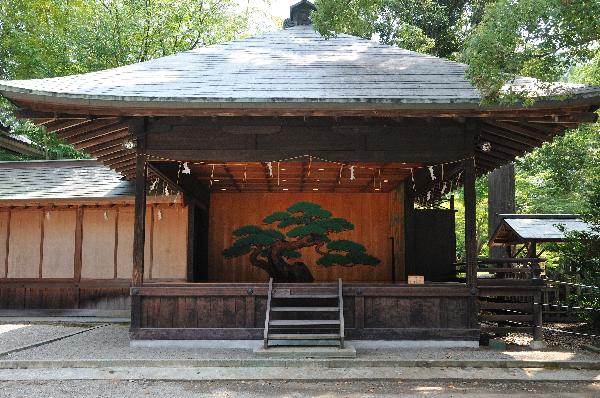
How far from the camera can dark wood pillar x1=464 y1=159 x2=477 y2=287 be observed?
8648 mm

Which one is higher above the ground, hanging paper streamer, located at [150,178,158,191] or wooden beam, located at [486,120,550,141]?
wooden beam, located at [486,120,550,141]

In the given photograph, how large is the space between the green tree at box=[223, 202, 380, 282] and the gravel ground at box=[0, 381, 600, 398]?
3.03m

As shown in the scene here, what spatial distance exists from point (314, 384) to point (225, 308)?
8.21ft

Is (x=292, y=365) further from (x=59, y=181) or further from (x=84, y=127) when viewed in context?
(x=59, y=181)

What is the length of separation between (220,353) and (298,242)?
2447 millimetres

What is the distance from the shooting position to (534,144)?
9766 mm

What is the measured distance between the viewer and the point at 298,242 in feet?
31.6

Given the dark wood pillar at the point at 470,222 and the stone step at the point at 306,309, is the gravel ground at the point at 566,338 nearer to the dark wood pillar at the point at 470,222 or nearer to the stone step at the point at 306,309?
the dark wood pillar at the point at 470,222

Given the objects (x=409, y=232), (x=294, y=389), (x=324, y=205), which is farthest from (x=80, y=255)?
(x=294, y=389)

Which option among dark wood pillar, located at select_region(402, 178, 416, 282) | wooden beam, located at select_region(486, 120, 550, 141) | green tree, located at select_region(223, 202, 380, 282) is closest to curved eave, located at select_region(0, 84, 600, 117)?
wooden beam, located at select_region(486, 120, 550, 141)

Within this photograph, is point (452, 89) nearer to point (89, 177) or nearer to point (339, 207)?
point (339, 207)

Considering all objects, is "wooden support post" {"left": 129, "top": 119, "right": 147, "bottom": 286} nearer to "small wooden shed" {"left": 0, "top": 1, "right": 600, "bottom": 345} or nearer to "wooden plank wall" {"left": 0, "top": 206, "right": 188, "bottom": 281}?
"small wooden shed" {"left": 0, "top": 1, "right": 600, "bottom": 345}

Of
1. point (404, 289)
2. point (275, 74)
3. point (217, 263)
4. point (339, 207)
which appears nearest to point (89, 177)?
point (217, 263)

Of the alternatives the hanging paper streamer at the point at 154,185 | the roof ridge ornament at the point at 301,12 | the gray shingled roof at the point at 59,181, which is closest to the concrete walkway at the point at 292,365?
the hanging paper streamer at the point at 154,185
